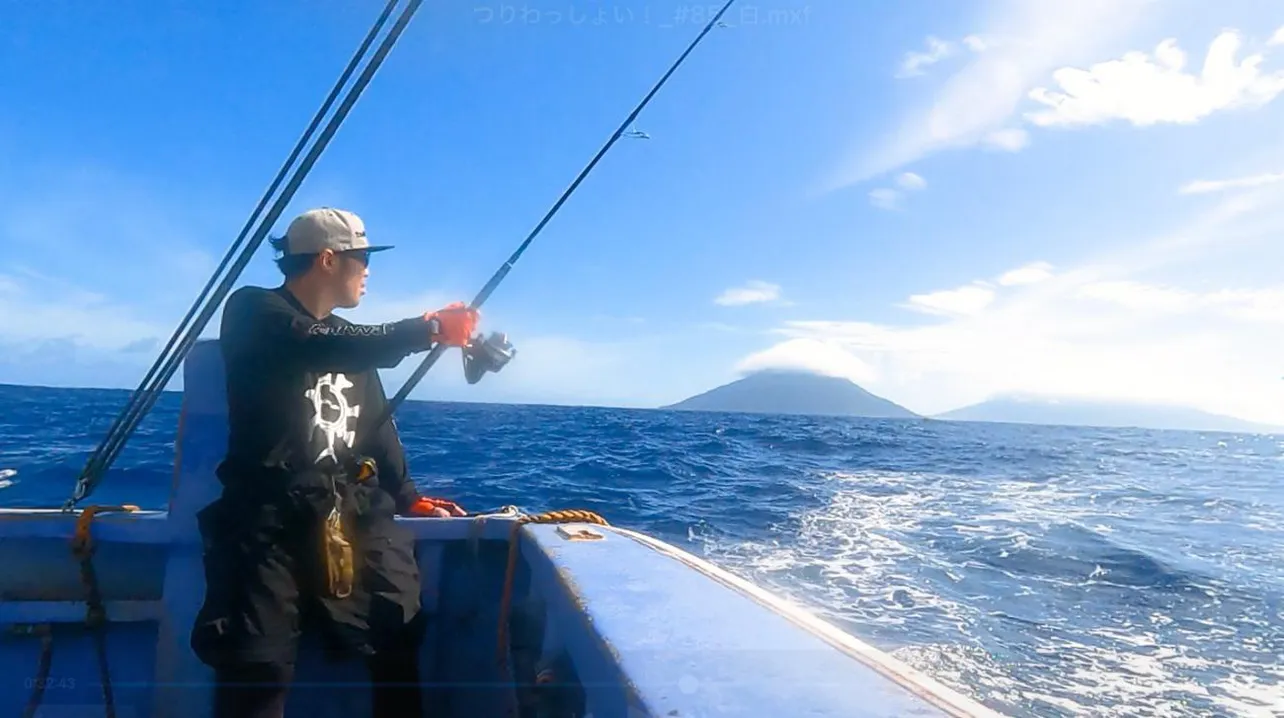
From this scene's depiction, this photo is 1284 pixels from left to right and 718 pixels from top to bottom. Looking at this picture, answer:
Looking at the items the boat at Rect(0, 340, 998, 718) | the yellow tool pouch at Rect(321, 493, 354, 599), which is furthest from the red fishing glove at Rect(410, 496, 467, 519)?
the yellow tool pouch at Rect(321, 493, 354, 599)

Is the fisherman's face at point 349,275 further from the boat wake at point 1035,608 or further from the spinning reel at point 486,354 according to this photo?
the boat wake at point 1035,608

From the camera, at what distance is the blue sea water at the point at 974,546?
6012 millimetres

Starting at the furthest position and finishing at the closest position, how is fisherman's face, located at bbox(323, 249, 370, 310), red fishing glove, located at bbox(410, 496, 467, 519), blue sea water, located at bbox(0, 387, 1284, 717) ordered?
blue sea water, located at bbox(0, 387, 1284, 717), red fishing glove, located at bbox(410, 496, 467, 519), fisherman's face, located at bbox(323, 249, 370, 310)

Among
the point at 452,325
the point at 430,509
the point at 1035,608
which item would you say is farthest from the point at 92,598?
the point at 1035,608

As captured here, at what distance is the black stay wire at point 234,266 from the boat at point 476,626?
23 cm

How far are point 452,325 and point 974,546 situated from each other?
1019 cm

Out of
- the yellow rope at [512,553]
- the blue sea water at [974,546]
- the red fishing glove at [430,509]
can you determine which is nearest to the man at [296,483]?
the yellow rope at [512,553]

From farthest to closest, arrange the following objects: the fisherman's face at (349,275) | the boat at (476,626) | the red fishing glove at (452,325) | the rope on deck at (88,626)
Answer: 1. the rope on deck at (88,626)
2. the fisherman's face at (349,275)
3. the red fishing glove at (452,325)
4. the boat at (476,626)

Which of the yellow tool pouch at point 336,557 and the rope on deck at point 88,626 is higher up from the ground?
the yellow tool pouch at point 336,557

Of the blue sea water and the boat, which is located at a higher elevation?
the boat

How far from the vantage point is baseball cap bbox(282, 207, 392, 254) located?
2.24 metres

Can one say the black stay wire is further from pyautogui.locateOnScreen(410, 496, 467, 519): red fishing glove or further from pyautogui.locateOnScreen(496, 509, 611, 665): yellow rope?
pyautogui.locateOnScreen(496, 509, 611, 665): yellow rope

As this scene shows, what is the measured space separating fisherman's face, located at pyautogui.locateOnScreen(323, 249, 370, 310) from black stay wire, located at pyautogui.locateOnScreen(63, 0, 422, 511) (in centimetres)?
71

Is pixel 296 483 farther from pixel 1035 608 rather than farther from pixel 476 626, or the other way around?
pixel 1035 608
